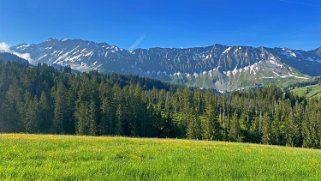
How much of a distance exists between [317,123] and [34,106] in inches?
4102

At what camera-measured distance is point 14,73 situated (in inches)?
7466

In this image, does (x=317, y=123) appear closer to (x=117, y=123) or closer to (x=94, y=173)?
(x=117, y=123)

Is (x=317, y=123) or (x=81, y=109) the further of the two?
(x=317, y=123)

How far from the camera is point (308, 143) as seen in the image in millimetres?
119312

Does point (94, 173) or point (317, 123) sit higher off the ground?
point (94, 173)

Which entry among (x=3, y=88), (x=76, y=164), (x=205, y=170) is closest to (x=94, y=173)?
(x=76, y=164)

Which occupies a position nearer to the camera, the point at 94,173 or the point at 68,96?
the point at 94,173

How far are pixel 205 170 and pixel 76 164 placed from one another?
17.1 ft

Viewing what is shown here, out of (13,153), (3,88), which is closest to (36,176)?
(13,153)

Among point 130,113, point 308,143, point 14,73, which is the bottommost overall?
point 308,143

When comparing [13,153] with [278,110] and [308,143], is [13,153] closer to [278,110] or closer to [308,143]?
[308,143]

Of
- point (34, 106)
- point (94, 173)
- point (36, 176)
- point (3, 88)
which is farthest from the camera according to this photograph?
point (3, 88)

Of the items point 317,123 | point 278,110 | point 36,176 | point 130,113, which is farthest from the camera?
point 278,110

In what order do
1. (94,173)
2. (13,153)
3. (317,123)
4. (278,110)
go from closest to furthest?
(94,173) < (13,153) < (317,123) < (278,110)
